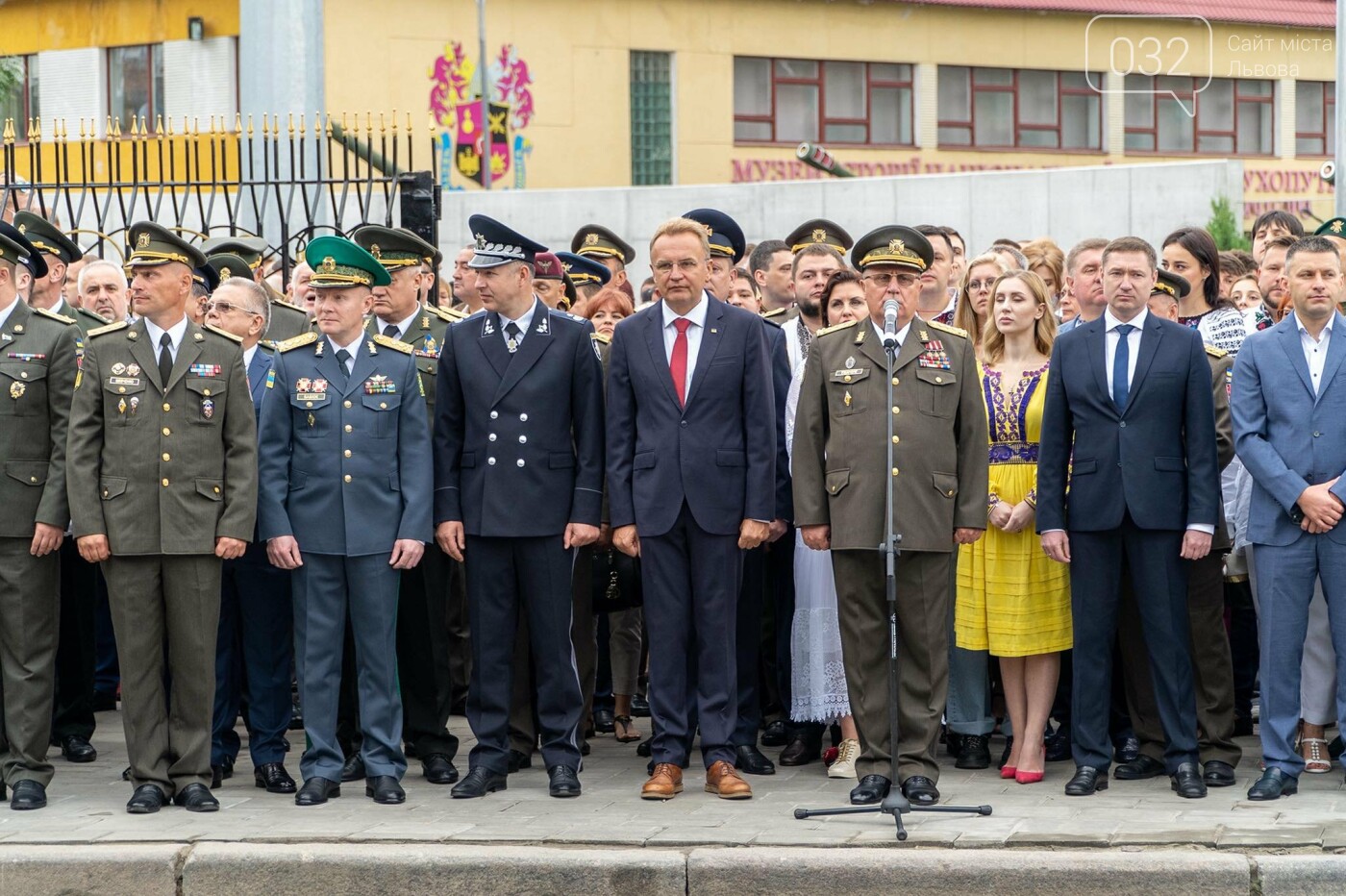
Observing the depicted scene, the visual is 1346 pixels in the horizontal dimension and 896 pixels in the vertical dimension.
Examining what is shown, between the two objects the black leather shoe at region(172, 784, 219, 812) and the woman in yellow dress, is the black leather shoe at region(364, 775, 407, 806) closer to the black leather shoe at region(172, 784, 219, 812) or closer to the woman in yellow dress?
the black leather shoe at region(172, 784, 219, 812)

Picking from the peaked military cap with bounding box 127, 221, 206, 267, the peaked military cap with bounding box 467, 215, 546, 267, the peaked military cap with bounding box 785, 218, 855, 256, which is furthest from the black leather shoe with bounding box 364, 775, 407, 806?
the peaked military cap with bounding box 785, 218, 855, 256

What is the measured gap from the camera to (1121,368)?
25.2 ft

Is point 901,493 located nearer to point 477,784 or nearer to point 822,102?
point 477,784

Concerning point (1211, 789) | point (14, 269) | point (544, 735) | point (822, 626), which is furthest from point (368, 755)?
point (1211, 789)

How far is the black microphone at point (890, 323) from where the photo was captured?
702 cm

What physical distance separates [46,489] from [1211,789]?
5.03 meters

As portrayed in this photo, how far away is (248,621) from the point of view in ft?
26.5

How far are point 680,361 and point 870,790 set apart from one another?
1958 millimetres

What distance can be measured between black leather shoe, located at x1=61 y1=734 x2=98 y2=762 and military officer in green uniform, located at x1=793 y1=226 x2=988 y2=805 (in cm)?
364

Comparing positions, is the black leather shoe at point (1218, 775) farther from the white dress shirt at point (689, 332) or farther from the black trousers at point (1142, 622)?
the white dress shirt at point (689, 332)

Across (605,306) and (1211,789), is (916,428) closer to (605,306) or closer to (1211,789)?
(1211,789)

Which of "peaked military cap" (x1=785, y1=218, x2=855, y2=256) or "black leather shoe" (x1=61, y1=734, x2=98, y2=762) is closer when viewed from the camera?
"black leather shoe" (x1=61, y1=734, x2=98, y2=762)

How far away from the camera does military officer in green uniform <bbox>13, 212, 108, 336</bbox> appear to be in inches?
352

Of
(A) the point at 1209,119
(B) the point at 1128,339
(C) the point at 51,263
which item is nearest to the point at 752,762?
(B) the point at 1128,339
